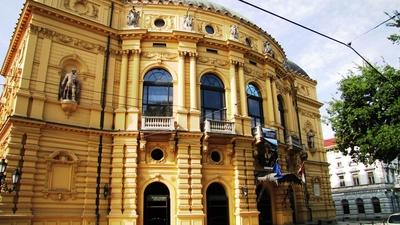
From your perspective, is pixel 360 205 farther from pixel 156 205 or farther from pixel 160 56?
pixel 160 56

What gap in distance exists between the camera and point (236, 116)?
78.9 ft

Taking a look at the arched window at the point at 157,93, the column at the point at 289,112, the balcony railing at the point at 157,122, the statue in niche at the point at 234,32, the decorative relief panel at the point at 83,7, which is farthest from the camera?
the column at the point at 289,112

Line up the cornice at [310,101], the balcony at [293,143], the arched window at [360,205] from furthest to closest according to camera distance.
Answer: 1. the arched window at [360,205]
2. the cornice at [310,101]
3. the balcony at [293,143]

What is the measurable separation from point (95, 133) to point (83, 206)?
4376 mm

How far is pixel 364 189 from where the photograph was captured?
53.5m

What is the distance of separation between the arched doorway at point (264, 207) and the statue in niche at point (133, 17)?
14.9 m

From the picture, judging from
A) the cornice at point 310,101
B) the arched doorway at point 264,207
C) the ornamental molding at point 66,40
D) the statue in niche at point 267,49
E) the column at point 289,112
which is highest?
the statue in niche at point 267,49

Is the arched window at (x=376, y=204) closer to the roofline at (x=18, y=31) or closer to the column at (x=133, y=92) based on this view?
the column at (x=133, y=92)

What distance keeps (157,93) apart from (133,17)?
19.1 feet

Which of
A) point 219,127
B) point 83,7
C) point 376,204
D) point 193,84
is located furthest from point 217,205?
point 376,204

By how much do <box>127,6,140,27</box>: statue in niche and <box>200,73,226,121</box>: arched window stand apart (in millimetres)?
6285

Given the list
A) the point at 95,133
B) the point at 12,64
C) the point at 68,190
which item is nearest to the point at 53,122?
the point at 95,133

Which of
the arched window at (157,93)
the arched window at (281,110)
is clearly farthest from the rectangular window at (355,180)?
the arched window at (157,93)

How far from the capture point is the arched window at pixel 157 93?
2331 centimetres
